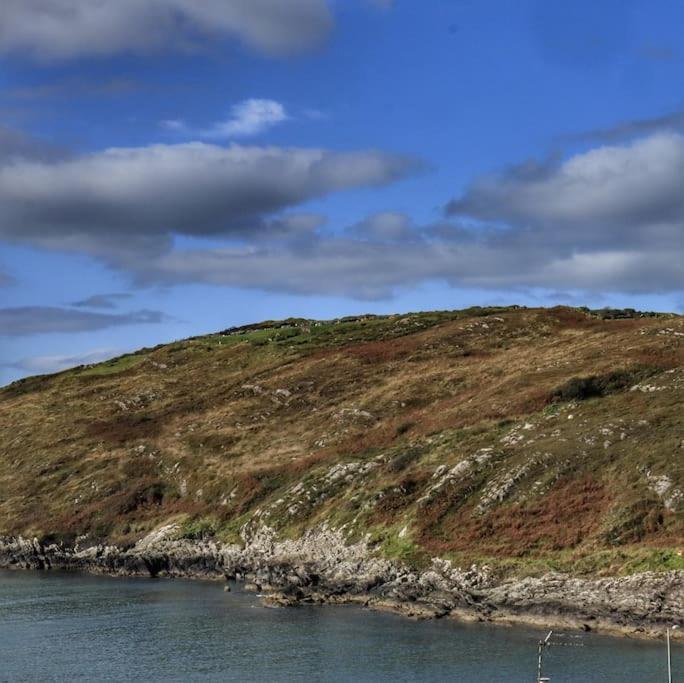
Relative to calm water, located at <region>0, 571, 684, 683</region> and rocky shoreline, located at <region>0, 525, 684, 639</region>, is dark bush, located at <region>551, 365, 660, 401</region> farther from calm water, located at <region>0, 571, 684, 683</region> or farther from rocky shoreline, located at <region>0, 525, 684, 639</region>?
calm water, located at <region>0, 571, 684, 683</region>

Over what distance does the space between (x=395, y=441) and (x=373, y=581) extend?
30223mm

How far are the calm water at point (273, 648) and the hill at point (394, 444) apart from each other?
33.9 ft

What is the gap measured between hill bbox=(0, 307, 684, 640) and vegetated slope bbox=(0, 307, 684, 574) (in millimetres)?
282

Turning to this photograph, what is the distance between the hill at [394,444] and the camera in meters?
81.1

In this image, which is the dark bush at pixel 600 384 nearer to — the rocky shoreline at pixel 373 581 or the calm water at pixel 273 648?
the rocky shoreline at pixel 373 581

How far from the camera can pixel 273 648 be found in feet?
224

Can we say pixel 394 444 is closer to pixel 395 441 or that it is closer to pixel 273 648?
pixel 395 441

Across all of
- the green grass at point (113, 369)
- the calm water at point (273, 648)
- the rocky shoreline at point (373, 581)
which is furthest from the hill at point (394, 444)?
the calm water at point (273, 648)

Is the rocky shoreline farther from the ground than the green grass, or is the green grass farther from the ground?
the green grass

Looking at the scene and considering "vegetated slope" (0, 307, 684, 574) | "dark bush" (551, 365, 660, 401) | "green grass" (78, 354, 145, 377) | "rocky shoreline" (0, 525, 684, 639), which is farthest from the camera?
"green grass" (78, 354, 145, 377)

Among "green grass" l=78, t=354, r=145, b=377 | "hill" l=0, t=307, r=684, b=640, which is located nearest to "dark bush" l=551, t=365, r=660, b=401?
"hill" l=0, t=307, r=684, b=640

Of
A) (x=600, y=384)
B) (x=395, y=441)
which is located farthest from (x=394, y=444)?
(x=600, y=384)

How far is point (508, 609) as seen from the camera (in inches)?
2847

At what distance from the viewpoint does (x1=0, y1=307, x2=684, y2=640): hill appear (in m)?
81.1
